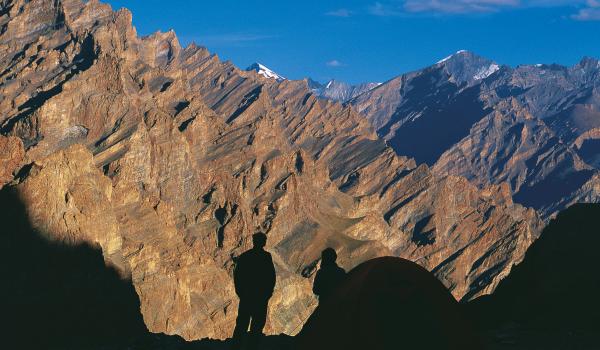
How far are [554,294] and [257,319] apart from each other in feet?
52.0

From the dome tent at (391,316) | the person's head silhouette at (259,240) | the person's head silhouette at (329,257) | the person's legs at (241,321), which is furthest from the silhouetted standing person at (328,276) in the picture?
the dome tent at (391,316)

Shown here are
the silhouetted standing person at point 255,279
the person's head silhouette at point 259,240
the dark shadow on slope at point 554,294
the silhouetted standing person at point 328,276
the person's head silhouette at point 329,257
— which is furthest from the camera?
the dark shadow on slope at point 554,294

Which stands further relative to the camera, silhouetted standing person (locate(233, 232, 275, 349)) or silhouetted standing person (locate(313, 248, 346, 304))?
silhouetted standing person (locate(313, 248, 346, 304))

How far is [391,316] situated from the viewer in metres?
32.2

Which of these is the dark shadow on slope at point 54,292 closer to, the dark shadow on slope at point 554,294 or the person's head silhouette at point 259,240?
the dark shadow on slope at point 554,294

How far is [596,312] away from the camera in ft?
136

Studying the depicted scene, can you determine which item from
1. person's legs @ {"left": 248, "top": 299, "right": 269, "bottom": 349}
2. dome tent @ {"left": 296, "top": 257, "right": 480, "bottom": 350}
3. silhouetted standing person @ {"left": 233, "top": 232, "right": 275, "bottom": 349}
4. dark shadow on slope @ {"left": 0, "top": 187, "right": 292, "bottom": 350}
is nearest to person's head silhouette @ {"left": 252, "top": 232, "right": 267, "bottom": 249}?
silhouetted standing person @ {"left": 233, "top": 232, "right": 275, "bottom": 349}

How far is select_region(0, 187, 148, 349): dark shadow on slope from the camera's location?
96062 millimetres

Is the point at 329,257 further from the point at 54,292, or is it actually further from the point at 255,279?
the point at 54,292

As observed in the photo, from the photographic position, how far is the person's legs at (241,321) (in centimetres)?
3750

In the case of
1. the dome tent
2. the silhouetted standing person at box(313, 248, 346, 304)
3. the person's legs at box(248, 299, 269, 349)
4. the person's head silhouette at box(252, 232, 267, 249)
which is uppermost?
the person's head silhouette at box(252, 232, 267, 249)

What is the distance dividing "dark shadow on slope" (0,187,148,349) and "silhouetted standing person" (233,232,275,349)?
57514 mm

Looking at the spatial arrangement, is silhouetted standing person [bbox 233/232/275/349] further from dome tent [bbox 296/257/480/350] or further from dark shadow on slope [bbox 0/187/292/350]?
dark shadow on slope [bbox 0/187/292/350]

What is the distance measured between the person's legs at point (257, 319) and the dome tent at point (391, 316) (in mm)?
4622
